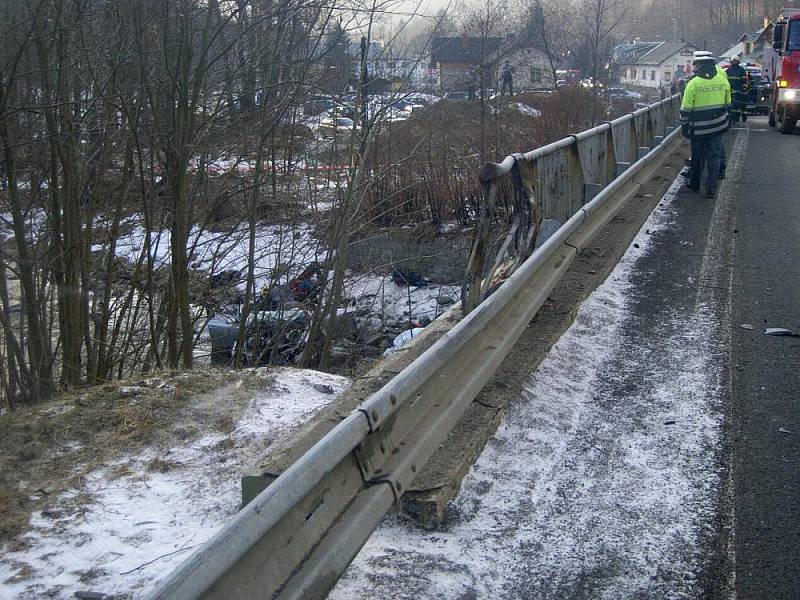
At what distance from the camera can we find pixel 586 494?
3639 millimetres

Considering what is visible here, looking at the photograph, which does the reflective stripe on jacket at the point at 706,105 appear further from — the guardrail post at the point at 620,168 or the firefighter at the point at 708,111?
the guardrail post at the point at 620,168

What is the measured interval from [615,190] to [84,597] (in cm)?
736

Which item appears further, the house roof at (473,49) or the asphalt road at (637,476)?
the house roof at (473,49)

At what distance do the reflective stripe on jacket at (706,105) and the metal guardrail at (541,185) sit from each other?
84 centimetres

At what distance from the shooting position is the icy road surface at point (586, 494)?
303cm

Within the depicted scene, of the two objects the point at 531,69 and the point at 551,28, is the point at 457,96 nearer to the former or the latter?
the point at 531,69

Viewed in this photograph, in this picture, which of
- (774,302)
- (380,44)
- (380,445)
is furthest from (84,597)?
(380,44)

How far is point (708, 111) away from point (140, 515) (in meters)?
10.2

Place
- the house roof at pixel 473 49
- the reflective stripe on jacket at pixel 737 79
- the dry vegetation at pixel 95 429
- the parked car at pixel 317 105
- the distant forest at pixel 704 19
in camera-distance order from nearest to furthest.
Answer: the dry vegetation at pixel 95 429
the parked car at pixel 317 105
the reflective stripe on jacket at pixel 737 79
the house roof at pixel 473 49
the distant forest at pixel 704 19

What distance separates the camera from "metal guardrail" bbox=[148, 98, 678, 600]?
2.19 meters

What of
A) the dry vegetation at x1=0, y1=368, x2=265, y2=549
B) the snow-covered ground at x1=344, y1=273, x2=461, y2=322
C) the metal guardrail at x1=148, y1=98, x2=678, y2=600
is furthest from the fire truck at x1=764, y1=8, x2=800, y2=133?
Answer: the dry vegetation at x1=0, y1=368, x2=265, y2=549

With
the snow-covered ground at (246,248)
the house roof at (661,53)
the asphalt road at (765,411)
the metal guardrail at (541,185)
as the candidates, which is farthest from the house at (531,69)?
the house roof at (661,53)

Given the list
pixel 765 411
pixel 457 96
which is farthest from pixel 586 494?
pixel 457 96

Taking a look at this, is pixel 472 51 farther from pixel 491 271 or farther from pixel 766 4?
pixel 766 4
